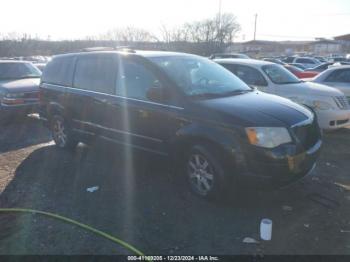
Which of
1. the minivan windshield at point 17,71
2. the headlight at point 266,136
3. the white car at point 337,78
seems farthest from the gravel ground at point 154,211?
the minivan windshield at point 17,71

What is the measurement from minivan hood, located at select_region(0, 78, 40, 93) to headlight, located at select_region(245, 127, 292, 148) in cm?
747

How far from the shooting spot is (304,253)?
3244mm

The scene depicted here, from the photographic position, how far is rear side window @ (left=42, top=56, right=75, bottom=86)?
6.20 meters

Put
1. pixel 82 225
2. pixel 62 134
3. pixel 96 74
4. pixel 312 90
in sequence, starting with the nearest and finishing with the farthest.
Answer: pixel 82 225 < pixel 96 74 < pixel 62 134 < pixel 312 90

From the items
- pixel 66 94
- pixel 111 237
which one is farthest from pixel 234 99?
pixel 66 94

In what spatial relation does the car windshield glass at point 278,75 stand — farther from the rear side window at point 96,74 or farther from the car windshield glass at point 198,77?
the rear side window at point 96,74

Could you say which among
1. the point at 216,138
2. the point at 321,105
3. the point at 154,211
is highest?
the point at 216,138

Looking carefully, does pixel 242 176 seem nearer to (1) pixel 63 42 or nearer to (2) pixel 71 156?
(2) pixel 71 156

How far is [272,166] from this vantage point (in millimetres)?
3764

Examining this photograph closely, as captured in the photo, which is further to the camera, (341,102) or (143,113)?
(341,102)

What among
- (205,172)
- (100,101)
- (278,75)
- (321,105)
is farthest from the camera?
(278,75)

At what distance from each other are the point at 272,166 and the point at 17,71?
914 cm

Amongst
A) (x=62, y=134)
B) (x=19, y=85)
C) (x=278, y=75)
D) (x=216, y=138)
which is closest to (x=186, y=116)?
(x=216, y=138)

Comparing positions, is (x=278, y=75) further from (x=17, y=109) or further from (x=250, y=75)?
(x=17, y=109)
